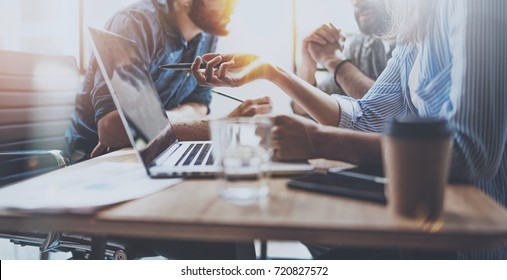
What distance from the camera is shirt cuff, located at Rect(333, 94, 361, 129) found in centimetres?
126

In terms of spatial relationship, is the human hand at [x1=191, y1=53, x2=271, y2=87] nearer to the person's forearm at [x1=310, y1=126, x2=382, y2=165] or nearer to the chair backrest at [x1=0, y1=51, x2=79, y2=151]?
the person's forearm at [x1=310, y1=126, x2=382, y2=165]

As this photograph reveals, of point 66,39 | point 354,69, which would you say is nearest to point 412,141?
point 354,69

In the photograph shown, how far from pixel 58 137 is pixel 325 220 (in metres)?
1.58

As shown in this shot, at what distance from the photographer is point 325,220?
21.8 inches

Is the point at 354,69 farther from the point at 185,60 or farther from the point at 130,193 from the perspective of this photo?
the point at 130,193

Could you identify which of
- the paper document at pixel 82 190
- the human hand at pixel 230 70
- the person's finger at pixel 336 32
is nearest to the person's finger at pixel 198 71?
the human hand at pixel 230 70

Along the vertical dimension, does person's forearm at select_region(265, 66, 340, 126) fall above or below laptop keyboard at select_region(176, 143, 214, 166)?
above

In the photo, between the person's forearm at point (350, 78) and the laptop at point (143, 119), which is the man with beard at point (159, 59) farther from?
the laptop at point (143, 119)

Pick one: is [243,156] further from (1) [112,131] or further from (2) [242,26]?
(2) [242,26]

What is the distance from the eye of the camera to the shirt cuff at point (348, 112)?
Answer: 1262mm

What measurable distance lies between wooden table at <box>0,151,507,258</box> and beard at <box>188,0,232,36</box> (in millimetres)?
A: 1387

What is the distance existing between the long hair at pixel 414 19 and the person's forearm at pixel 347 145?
0.32 meters

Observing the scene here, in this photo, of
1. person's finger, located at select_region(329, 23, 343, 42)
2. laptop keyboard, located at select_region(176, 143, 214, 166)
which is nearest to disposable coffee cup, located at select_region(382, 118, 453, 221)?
laptop keyboard, located at select_region(176, 143, 214, 166)
